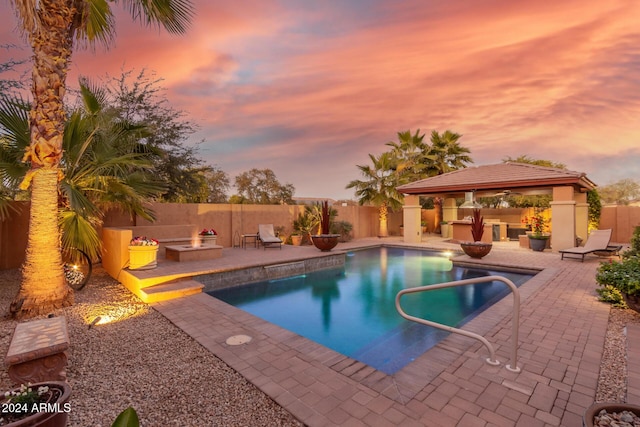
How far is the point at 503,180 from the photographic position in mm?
13086

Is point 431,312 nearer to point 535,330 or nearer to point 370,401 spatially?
point 535,330

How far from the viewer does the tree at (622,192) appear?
159ft

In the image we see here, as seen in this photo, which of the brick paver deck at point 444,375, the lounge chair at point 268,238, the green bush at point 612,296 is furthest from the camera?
the lounge chair at point 268,238

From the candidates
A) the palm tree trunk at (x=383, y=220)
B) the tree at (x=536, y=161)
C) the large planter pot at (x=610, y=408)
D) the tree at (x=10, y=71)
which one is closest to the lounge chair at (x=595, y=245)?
the palm tree trunk at (x=383, y=220)

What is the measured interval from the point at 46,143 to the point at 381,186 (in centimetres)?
1633

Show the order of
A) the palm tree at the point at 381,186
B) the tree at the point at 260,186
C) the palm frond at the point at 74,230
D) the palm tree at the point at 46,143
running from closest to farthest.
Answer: the palm tree at the point at 46,143
the palm frond at the point at 74,230
the palm tree at the point at 381,186
the tree at the point at 260,186

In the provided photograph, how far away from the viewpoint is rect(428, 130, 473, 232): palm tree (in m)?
21.3

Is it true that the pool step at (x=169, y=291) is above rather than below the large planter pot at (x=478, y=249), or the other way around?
below

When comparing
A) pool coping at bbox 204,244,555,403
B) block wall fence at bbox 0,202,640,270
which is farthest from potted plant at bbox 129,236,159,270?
pool coping at bbox 204,244,555,403

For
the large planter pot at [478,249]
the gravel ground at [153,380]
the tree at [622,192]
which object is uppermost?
the tree at [622,192]

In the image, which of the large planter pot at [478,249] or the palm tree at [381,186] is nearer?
the large planter pot at [478,249]

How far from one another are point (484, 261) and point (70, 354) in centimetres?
1100

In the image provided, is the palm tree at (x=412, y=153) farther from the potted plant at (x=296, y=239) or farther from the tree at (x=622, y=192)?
the tree at (x=622, y=192)

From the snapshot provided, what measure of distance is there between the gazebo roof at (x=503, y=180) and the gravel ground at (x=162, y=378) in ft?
28.4
